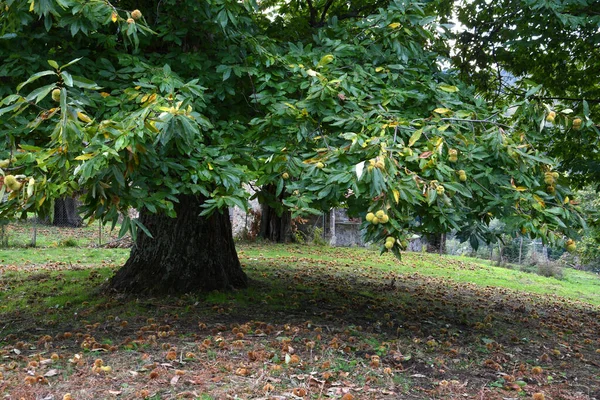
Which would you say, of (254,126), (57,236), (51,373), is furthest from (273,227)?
(51,373)

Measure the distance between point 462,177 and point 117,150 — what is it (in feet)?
7.04

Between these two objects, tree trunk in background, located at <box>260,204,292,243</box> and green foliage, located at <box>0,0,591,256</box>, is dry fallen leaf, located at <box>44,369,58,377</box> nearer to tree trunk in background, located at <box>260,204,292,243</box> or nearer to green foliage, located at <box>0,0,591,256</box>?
green foliage, located at <box>0,0,591,256</box>

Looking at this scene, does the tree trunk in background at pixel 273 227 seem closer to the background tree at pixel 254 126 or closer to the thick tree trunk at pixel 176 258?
the thick tree trunk at pixel 176 258

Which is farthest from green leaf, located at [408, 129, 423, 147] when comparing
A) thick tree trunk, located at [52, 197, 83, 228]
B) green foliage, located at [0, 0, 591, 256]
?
thick tree trunk, located at [52, 197, 83, 228]

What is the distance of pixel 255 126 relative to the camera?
4.61m

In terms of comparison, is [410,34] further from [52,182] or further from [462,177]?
[52,182]

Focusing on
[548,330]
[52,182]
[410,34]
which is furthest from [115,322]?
[548,330]

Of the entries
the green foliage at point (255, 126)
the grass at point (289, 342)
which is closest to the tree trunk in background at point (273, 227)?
the grass at point (289, 342)

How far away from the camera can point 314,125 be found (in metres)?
4.36

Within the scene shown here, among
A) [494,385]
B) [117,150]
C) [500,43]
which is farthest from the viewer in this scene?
[500,43]

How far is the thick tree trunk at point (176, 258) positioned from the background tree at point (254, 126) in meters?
1.74

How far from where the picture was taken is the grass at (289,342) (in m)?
3.69

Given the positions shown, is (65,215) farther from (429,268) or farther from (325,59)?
(325,59)

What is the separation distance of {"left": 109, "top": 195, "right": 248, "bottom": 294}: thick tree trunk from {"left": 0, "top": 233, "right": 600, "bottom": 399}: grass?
233 millimetres
